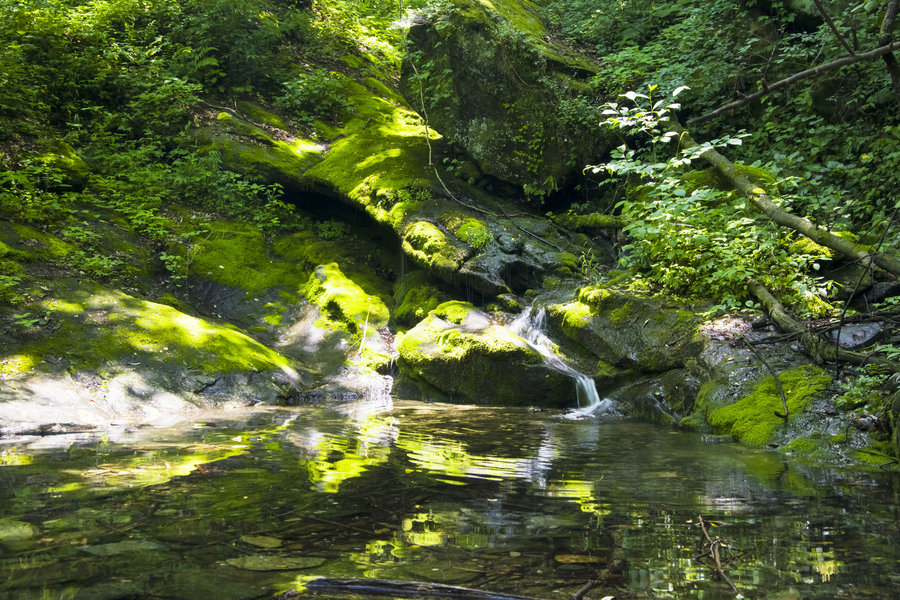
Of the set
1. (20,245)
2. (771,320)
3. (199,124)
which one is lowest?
(771,320)

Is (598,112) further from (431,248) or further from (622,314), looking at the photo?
(622,314)

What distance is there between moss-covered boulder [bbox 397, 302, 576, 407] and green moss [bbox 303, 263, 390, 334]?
157 centimetres

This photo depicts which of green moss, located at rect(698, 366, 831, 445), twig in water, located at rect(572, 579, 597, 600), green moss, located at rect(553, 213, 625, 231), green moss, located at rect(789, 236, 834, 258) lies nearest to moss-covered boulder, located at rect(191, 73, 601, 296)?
green moss, located at rect(553, 213, 625, 231)

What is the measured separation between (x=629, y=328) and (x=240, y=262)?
7371mm

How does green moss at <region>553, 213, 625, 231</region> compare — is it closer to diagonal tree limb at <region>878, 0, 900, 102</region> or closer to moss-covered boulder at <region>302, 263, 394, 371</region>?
moss-covered boulder at <region>302, 263, 394, 371</region>

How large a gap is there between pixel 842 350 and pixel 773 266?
181cm

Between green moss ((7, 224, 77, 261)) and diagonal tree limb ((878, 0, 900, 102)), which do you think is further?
green moss ((7, 224, 77, 261))

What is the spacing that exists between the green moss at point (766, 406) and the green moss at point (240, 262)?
789 cm

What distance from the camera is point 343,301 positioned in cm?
1017

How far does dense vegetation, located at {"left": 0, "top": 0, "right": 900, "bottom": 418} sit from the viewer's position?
703cm

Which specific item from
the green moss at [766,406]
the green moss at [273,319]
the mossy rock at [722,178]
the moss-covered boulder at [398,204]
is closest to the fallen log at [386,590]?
→ the green moss at [766,406]

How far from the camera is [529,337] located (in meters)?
8.68

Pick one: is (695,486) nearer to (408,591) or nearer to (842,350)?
(408,591)

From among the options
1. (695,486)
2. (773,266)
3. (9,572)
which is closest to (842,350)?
(773,266)
